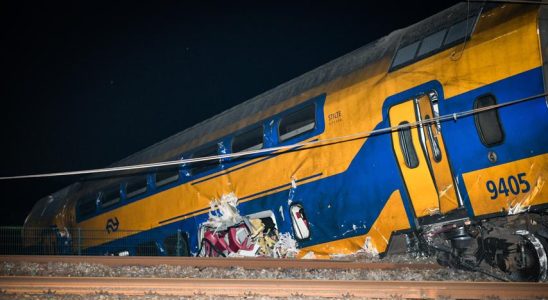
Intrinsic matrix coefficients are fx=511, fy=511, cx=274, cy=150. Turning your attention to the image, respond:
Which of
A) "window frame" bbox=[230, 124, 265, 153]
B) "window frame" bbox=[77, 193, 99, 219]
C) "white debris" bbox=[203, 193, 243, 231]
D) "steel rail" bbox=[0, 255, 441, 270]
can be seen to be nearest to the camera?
"steel rail" bbox=[0, 255, 441, 270]

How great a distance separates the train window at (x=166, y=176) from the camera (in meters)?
12.9

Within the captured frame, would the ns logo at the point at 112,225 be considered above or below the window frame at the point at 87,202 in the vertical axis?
below

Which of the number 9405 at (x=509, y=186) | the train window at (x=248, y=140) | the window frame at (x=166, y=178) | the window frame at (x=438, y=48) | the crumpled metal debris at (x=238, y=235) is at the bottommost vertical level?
the crumpled metal debris at (x=238, y=235)

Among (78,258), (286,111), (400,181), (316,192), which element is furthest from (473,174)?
(78,258)

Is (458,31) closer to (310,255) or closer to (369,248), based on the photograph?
(369,248)

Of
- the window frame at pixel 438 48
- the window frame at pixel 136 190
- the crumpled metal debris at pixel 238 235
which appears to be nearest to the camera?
the window frame at pixel 438 48

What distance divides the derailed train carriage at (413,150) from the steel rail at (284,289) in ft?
4.64

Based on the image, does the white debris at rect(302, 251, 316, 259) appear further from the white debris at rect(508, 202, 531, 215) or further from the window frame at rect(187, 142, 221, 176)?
the white debris at rect(508, 202, 531, 215)

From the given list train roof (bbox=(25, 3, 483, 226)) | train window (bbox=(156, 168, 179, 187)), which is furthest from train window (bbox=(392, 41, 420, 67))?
train window (bbox=(156, 168, 179, 187))

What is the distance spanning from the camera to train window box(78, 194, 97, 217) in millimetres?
16844

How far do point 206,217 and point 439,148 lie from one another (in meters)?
6.17

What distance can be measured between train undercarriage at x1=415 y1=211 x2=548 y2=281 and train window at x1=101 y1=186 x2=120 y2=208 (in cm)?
1040

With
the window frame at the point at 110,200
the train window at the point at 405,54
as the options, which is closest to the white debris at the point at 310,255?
the train window at the point at 405,54

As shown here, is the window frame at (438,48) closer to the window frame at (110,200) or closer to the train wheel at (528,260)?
the train wheel at (528,260)
